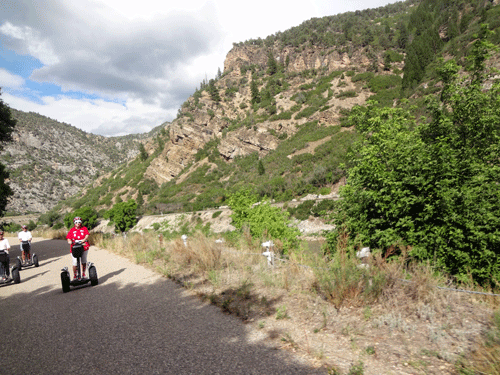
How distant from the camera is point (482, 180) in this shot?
4484mm

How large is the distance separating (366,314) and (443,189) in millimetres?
2574

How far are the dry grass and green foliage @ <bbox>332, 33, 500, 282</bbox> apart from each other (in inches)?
19.7

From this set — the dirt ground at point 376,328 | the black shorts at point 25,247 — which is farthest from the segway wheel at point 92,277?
the black shorts at point 25,247

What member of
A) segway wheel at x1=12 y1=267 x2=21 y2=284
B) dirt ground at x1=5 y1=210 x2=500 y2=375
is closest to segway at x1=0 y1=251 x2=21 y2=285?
segway wheel at x1=12 y1=267 x2=21 y2=284

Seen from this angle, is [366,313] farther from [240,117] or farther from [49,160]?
[49,160]

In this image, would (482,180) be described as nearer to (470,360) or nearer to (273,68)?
(470,360)

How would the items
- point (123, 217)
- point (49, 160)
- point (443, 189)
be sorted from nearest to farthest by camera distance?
1. point (443, 189)
2. point (123, 217)
3. point (49, 160)

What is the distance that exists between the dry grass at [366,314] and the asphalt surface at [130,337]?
39cm

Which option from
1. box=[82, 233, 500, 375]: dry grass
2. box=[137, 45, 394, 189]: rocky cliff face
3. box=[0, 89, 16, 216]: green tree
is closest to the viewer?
box=[82, 233, 500, 375]: dry grass

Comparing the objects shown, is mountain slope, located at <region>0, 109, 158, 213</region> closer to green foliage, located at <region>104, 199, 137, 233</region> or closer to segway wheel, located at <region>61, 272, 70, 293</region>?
green foliage, located at <region>104, 199, 137, 233</region>

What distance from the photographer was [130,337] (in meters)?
4.12

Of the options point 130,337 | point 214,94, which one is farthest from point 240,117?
point 130,337

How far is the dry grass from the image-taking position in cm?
296

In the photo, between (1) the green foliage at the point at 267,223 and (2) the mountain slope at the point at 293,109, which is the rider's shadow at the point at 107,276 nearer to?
(1) the green foliage at the point at 267,223
